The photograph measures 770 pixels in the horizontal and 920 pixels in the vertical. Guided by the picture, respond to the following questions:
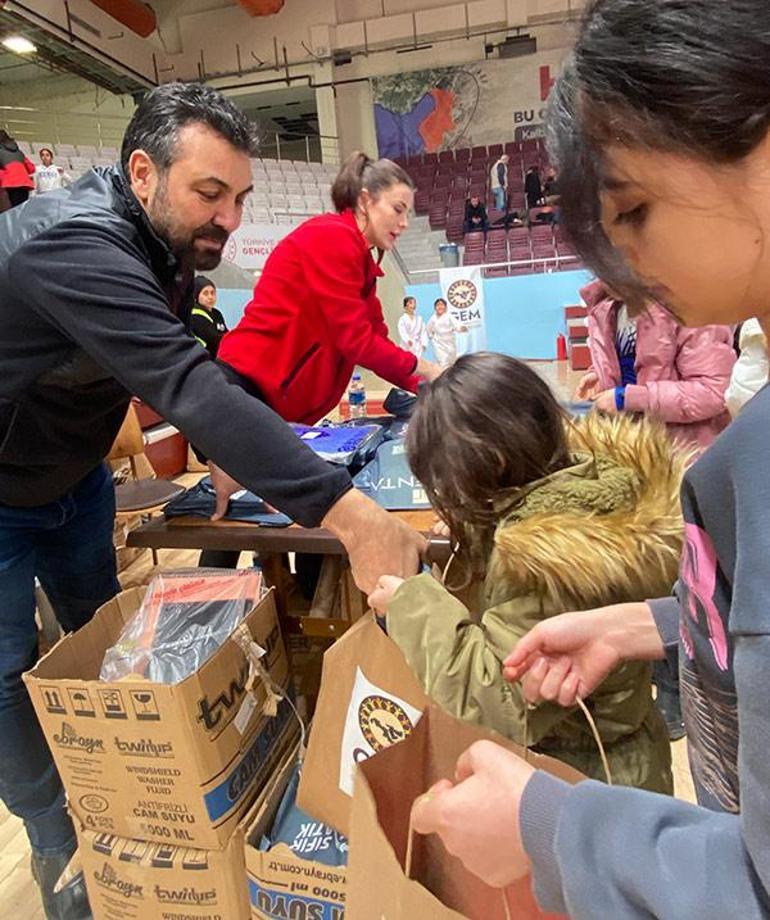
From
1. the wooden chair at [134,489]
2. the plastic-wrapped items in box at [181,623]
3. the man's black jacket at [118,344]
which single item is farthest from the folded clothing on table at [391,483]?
the wooden chair at [134,489]

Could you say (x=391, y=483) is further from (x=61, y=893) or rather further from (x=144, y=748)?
(x=61, y=893)

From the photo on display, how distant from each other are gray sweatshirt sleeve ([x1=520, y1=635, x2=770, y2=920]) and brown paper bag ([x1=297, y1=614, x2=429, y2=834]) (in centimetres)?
63

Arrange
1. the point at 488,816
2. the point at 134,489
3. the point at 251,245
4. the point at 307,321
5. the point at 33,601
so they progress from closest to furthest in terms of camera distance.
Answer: the point at 488,816, the point at 33,601, the point at 307,321, the point at 134,489, the point at 251,245

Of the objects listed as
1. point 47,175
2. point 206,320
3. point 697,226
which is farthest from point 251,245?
point 697,226

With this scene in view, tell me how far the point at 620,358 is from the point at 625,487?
130cm

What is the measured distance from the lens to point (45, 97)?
12.4 m

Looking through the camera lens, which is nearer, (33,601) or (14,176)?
(33,601)

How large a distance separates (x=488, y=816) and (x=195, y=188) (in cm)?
128

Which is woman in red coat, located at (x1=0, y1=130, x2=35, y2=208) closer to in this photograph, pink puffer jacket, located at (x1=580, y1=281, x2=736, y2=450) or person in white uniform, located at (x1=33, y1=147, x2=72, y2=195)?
person in white uniform, located at (x1=33, y1=147, x2=72, y2=195)

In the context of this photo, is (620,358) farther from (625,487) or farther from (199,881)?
(199,881)

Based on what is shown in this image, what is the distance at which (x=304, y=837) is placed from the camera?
1345 mm

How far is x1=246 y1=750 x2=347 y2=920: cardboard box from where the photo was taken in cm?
127

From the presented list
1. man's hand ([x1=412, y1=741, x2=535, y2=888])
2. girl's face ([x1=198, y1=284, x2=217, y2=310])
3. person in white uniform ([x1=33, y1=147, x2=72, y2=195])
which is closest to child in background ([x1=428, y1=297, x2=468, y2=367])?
girl's face ([x1=198, y1=284, x2=217, y2=310])

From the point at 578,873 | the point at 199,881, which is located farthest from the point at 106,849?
the point at 578,873
